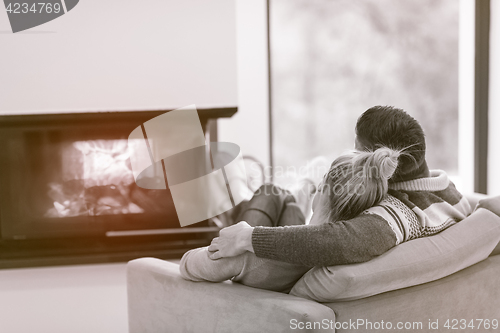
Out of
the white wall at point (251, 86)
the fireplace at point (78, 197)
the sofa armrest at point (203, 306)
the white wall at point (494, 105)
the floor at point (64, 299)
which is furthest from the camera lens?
the white wall at point (494, 105)

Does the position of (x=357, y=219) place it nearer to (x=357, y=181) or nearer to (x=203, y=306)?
(x=357, y=181)

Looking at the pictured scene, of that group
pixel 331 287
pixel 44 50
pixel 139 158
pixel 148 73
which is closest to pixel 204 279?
pixel 331 287

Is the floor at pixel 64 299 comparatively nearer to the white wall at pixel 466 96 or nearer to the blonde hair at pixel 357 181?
the blonde hair at pixel 357 181

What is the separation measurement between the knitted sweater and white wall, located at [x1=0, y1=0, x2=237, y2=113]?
2332 mm

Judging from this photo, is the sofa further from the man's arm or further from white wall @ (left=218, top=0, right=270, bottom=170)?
white wall @ (left=218, top=0, right=270, bottom=170)

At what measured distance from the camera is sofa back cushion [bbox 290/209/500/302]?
1.06 meters

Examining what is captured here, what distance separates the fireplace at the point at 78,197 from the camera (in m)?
3.09

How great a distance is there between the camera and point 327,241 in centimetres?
106

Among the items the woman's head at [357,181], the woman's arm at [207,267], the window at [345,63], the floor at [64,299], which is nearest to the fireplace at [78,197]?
the floor at [64,299]

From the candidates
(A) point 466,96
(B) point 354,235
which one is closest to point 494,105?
(A) point 466,96

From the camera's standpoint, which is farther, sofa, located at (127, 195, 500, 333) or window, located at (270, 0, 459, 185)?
window, located at (270, 0, 459, 185)

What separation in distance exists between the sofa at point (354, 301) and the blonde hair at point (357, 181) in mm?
145

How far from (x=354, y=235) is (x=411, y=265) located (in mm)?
188

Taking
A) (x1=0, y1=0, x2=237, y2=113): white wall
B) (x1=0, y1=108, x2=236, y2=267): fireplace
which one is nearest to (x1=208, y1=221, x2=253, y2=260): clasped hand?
(x1=0, y1=108, x2=236, y2=267): fireplace
